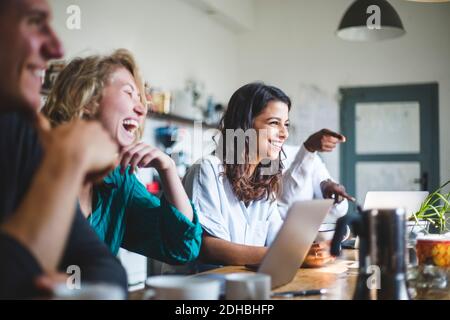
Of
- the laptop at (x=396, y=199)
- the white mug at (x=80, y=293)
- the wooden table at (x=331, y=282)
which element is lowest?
the wooden table at (x=331, y=282)

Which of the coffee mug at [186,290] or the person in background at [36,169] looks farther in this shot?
the coffee mug at [186,290]

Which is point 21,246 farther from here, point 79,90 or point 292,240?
point 79,90

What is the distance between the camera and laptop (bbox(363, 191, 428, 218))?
1.91 m

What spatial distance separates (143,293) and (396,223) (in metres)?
0.57

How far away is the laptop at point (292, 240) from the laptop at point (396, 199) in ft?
2.07

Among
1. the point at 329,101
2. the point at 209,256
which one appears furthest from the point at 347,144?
the point at 209,256

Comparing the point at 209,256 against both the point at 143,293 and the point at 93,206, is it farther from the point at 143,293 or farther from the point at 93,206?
the point at 143,293

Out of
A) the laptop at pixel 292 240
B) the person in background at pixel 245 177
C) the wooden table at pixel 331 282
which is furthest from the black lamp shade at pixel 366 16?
the laptop at pixel 292 240

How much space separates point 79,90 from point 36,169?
0.73m

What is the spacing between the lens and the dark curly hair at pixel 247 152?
6.72 feet

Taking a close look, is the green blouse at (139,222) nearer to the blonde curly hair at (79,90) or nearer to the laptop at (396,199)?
the blonde curly hair at (79,90)

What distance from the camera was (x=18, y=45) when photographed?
2.80 feet

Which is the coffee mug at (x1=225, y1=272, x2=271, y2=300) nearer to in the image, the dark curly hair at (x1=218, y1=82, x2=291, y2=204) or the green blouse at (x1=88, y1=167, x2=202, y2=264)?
the green blouse at (x1=88, y1=167, x2=202, y2=264)

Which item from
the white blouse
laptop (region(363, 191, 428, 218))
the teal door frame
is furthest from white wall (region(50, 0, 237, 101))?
laptop (region(363, 191, 428, 218))
